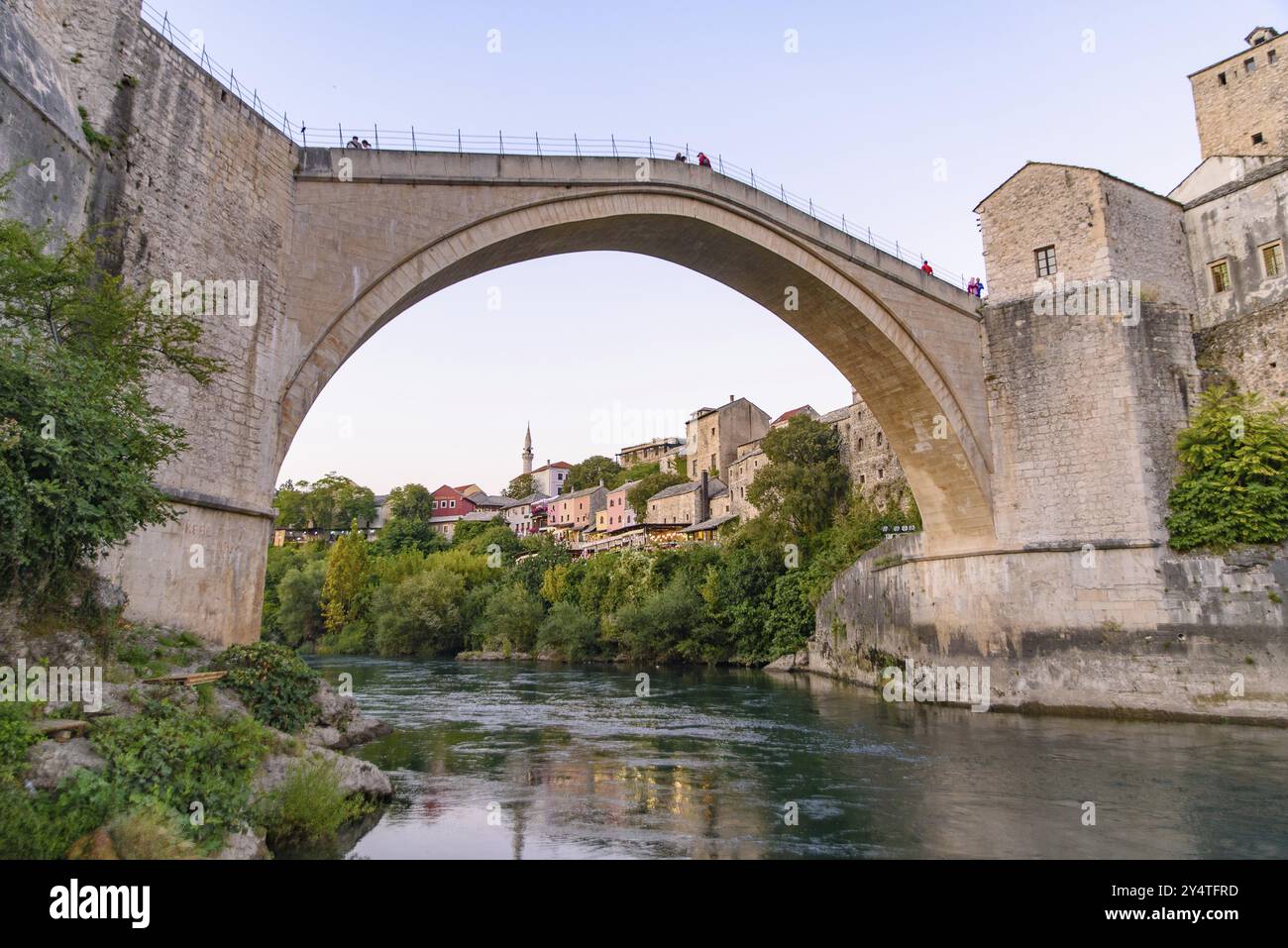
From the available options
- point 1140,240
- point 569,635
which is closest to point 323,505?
point 569,635

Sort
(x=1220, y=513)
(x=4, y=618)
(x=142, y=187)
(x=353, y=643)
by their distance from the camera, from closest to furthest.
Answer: (x=4, y=618) < (x=142, y=187) < (x=1220, y=513) < (x=353, y=643)

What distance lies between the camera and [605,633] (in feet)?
110

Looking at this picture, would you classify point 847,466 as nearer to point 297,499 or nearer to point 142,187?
point 142,187

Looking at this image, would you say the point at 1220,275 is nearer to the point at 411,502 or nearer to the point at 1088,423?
the point at 1088,423

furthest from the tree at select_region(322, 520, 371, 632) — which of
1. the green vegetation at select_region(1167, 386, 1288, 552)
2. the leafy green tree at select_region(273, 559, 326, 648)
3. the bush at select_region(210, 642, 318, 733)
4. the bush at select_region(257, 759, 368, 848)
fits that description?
Result: the bush at select_region(257, 759, 368, 848)

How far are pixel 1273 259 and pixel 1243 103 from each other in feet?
30.9

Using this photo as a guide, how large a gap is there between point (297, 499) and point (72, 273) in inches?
2636

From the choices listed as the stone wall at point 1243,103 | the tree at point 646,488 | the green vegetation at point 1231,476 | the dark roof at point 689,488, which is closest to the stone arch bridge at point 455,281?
the green vegetation at point 1231,476

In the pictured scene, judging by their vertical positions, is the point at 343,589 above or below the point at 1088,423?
below

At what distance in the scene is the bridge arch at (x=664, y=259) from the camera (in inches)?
456

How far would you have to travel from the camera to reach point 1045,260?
1581 centimetres

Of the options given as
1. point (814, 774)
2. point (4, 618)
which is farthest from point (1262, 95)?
point (4, 618)

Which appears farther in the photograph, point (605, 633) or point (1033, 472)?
point (605, 633)

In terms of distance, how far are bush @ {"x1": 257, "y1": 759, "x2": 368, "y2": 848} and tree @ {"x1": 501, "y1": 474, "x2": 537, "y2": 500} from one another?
79024mm
